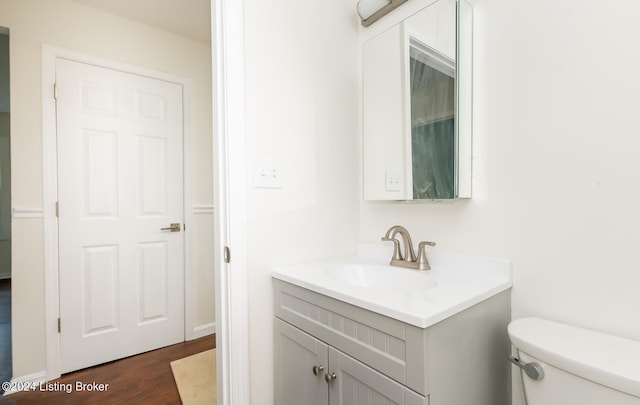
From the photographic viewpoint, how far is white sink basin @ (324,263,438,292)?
1087 mm

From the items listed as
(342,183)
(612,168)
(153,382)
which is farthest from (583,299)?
(153,382)

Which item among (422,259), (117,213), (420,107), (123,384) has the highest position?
(420,107)

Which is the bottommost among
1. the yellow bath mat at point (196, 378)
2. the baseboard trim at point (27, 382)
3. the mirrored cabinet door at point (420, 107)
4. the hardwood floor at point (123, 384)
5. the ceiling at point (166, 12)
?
the hardwood floor at point (123, 384)

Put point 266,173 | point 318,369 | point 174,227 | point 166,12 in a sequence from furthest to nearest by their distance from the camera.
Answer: point 174,227 < point 166,12 < point 266,173 < point 318,369

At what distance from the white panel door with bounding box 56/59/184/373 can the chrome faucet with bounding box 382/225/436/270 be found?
1.74 meters

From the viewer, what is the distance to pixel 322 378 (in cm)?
92

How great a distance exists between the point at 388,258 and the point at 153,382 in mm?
1617

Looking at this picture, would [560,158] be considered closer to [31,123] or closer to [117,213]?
[117,213]

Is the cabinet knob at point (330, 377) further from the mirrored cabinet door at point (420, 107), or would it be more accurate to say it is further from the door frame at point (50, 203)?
the door frame at point (50, 203)

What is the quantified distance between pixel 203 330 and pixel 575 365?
2374 millimetres

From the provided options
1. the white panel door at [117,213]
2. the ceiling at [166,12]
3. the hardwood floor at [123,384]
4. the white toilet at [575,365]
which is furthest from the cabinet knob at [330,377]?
the ceiling at [166,12]

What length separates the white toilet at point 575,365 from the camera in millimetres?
590

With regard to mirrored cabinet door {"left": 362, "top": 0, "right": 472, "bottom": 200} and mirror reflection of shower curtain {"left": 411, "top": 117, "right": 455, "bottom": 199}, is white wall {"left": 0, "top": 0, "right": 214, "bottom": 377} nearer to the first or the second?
mirrored cabinet door {"left": 362, "top": 0, "right": 472, "bottom": 200}

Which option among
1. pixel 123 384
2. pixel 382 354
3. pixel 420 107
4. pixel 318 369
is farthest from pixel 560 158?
pixel 123 384
